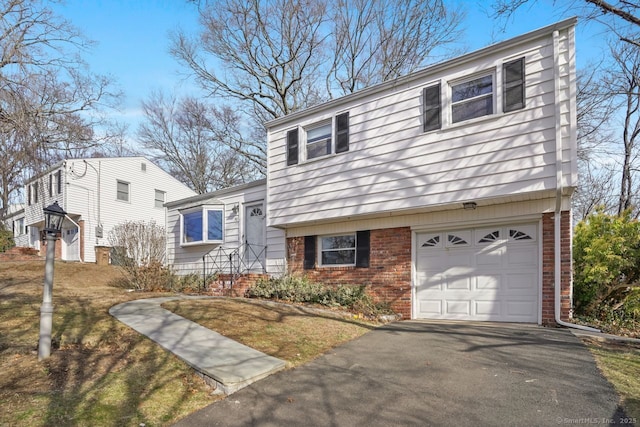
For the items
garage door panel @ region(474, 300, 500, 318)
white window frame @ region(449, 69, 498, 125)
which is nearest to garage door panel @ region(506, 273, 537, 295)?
garage door panel @ region(474, 300, 500, 318)

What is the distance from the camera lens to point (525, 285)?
26.1 ft

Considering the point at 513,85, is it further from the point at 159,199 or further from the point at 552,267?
the point at 159,199

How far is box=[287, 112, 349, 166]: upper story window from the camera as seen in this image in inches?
399

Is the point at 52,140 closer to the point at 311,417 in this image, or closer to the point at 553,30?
the point at 311,417

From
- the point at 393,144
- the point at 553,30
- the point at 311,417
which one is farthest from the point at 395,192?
the point at 311,417

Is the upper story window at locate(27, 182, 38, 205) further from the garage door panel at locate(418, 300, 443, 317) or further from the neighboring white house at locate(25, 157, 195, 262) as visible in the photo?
the garage door panel at locate(418, 300, 443, 317)

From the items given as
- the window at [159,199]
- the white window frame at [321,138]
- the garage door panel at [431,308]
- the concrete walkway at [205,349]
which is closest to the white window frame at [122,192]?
the window at [159,199]

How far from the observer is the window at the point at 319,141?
10.6m

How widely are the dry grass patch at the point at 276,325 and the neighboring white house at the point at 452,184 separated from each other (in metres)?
2.26

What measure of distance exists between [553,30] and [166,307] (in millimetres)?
8857

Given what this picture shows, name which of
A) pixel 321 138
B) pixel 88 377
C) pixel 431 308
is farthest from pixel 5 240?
pixel 431 308

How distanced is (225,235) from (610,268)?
1029 centimetres

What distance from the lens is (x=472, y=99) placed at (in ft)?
27.0

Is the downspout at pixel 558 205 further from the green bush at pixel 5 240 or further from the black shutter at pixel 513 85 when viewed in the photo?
the green bush at pixel 5 240
